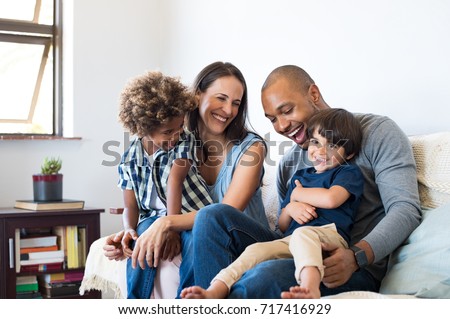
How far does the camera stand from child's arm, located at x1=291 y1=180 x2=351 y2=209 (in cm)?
174

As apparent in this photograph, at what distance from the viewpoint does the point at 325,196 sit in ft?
5.75

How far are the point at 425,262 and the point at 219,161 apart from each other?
0.86 meters

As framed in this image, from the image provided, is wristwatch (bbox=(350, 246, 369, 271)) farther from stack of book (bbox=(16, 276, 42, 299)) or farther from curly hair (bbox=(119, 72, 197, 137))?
stack of book (bbox=(16, 276, 42, 299))

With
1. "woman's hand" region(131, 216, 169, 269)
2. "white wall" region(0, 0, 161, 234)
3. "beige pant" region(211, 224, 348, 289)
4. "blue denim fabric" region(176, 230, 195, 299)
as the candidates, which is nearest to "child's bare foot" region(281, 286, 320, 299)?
"beige pant" region(211, 224, 348, 289)

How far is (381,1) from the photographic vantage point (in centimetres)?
244

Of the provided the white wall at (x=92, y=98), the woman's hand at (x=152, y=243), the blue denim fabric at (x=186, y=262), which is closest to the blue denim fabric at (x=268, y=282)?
the blue denim fabric at (x=186, y=262)

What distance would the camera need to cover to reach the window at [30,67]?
3.77 meters

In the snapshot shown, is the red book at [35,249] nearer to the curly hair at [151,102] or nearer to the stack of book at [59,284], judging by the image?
the stack of book at [59,284]

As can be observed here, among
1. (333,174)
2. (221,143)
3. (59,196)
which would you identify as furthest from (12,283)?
(333,174)

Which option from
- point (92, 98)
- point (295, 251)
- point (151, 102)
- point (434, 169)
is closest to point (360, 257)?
point (295, 251)

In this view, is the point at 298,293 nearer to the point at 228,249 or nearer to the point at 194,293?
the point at 194,293

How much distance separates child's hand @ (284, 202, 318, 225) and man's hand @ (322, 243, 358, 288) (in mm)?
198

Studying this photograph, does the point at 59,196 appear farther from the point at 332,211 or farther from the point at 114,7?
the point at 332,211

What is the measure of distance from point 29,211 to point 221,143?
1461 mm
